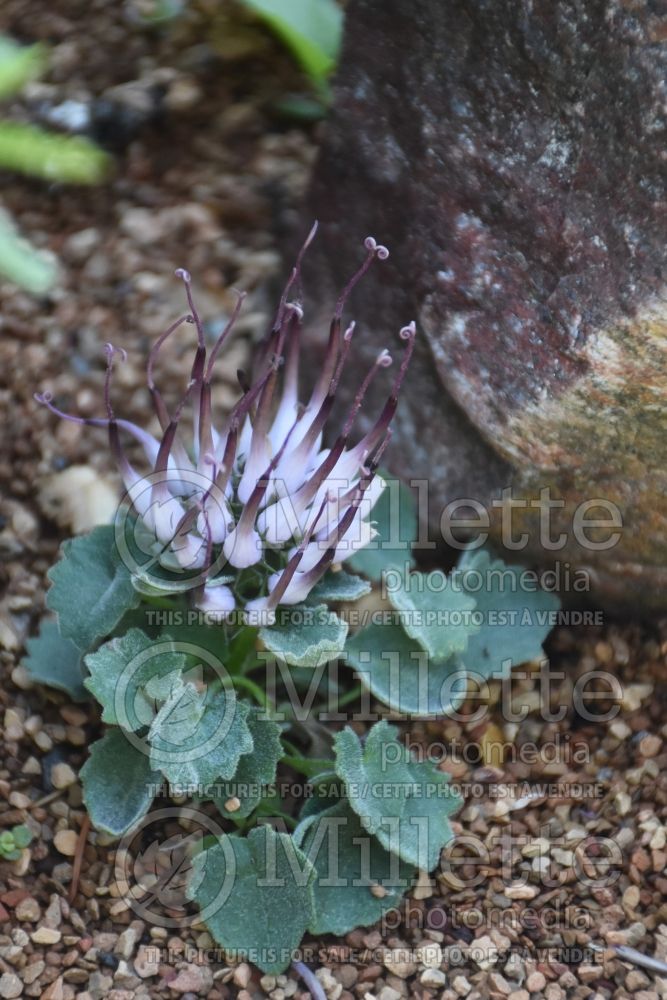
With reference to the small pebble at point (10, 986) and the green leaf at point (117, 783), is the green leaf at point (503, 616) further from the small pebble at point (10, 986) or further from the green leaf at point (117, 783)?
the small pebble at point (10, 986)

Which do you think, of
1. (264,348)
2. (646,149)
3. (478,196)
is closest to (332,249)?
(478,196)

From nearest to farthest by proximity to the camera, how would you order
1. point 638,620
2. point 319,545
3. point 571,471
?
point 319,545, point 571,471, point 638,620

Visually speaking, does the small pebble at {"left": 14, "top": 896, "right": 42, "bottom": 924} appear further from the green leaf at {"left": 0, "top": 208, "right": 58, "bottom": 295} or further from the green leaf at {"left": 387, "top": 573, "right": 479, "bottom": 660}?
the green leaf at {"left": 0, "top": 208, "right": 58, "bottom": 295}

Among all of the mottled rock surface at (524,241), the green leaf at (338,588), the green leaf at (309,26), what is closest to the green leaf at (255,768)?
the green leaf at (338,588)

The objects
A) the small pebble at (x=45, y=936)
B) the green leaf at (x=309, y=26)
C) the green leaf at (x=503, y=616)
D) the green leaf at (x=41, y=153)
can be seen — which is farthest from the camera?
the green leaf at (x=309, y=26)

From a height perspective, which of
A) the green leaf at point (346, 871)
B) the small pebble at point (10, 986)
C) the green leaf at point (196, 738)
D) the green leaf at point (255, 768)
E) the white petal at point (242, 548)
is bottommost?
the small pebble at point (10, 986)

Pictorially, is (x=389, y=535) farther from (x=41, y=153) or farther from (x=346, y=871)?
(x=41, y=153)

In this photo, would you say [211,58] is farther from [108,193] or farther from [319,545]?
[319,545]
